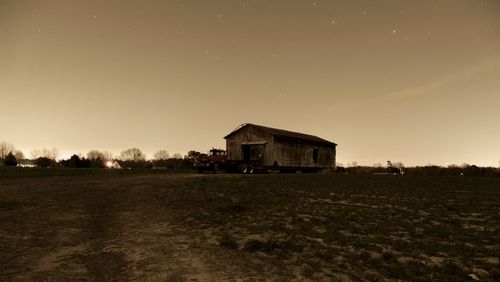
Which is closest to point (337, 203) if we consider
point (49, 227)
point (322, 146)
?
point (49, 227)

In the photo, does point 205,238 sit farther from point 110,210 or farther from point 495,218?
point 495,218

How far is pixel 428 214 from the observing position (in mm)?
12133

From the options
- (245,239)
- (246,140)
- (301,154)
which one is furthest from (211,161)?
(245,239)

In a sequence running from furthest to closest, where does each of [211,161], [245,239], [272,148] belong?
1. [272,148]
2. [211,161]
3. [245,239]

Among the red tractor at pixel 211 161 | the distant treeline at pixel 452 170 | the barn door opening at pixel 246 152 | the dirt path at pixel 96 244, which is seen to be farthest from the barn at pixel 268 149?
the dirt path at pixel 96 244

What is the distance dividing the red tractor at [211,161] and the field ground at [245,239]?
2096 cm

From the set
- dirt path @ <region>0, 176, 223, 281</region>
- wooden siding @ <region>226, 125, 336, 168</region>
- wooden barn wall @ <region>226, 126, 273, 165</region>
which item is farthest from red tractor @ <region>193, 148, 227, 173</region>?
dirt path @ <region>0, 176, 223, 281</region>

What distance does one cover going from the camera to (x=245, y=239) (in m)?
8.68

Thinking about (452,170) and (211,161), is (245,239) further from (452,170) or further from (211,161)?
(452,170)

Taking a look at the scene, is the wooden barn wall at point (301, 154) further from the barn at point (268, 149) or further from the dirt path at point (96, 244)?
the dirt path at point (96, 244)

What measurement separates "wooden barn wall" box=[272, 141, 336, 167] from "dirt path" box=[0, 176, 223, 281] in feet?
96.1

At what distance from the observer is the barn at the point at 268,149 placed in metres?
41.5

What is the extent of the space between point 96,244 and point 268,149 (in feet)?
111

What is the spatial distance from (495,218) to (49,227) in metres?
14.5
